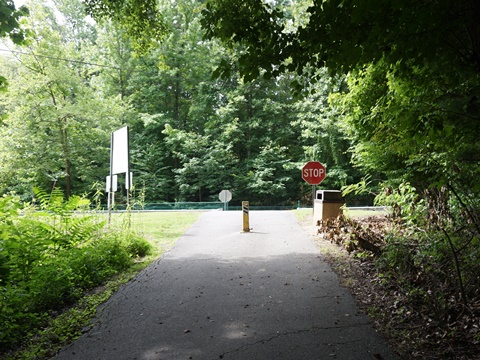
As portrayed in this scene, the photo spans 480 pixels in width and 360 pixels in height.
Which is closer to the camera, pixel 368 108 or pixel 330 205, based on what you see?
pixel 368 108

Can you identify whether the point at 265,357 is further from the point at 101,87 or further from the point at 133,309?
the point at 101,87

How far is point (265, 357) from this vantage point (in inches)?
138

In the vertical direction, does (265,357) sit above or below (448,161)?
below

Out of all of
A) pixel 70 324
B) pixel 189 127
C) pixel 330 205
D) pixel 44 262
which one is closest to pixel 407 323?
pixel 70 324

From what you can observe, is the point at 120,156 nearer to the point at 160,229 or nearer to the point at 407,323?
the point at 160,229

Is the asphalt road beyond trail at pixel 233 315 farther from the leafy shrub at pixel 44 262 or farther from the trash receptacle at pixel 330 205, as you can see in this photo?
the trash receptacle at pixel 330 205

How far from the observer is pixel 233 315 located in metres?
4.64

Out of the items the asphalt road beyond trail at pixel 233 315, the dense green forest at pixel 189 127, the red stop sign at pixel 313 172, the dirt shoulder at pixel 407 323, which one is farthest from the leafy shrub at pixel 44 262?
the dense green forest at pixel 189 127

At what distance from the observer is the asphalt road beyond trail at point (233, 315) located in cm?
365

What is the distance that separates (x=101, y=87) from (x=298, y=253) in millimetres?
29838

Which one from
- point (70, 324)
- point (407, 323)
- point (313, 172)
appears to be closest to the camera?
point (407, 323)

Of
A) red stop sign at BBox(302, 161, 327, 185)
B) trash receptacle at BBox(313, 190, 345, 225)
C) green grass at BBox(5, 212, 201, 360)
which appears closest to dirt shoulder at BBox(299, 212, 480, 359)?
green grass at BBox(5, 212, 201, 360)

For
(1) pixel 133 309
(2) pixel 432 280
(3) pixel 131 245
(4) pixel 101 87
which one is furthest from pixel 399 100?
(4) pixel 101 87

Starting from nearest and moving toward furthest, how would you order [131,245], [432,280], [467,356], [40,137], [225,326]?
[467,356] < [225,326] < [432,280] < [131,245] < [40,137]
